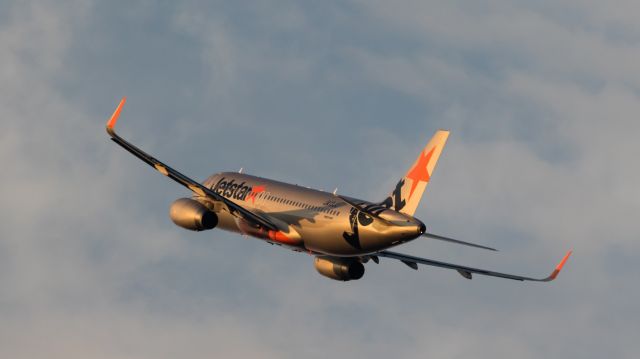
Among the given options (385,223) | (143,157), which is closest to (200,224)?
(143,157)

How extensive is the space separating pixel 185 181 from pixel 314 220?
7.83 metres

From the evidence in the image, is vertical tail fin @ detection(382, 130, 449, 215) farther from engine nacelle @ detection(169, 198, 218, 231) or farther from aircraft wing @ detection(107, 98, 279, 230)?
engine nacelle @ detection(169, 198, 218, 231)

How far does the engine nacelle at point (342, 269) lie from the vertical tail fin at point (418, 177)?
27.0 feet

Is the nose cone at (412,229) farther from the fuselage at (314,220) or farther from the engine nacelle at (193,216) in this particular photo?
the engine nacelle at (193,216)

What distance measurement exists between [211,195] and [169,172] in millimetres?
3575

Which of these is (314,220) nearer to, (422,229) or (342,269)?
(342,269)

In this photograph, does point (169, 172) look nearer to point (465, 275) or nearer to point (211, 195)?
point (211, 195)

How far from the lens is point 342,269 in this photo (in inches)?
2972

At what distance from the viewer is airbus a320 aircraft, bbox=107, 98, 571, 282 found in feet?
221

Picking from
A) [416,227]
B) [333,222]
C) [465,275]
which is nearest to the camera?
[416,227]

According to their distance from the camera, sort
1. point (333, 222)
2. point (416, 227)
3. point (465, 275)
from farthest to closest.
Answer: point (465, 275) → point (333, 222) → point (416, 227)

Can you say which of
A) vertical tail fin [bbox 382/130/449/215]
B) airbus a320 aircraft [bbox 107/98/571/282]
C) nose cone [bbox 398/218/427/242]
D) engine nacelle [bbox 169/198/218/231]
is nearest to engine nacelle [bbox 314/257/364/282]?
airbus a320 aircraft [bbox 107/98/571/282]

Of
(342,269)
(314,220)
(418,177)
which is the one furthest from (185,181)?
(418,177)

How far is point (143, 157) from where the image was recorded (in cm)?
6862
